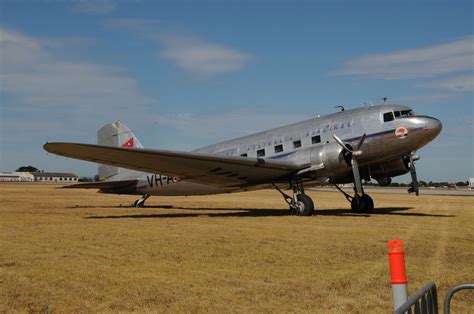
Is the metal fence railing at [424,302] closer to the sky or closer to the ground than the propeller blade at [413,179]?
→ closer to the ground

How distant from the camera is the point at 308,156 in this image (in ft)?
65.8

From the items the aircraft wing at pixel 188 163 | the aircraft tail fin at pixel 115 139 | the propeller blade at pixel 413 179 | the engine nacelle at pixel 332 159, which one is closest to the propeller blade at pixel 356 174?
the engine nacelle at pixel 332 159

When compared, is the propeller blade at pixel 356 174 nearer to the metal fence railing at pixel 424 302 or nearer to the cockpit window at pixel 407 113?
the cockpit window at pixel 407 113

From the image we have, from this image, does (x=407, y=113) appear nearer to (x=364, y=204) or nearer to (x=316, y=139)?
(x=316, y=139)

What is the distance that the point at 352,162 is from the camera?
19.4m

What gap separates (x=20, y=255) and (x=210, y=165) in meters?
10.8

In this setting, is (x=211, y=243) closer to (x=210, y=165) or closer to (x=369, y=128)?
(x=210, y=165)

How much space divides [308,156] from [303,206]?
2.14 meters

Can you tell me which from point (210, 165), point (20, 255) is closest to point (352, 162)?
point (210, 165)

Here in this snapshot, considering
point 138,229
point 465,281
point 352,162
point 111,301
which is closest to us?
point 111,301

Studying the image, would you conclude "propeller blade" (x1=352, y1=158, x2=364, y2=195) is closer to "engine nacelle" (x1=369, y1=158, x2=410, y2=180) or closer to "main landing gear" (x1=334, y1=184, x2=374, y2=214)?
"engine nacelle" (x1=369, y1=158, x2=410, y2=180)

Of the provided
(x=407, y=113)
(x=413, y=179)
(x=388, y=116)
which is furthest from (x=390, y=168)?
(x=388, y=116)

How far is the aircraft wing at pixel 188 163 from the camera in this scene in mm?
17484

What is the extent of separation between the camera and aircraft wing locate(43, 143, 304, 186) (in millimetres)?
17484
